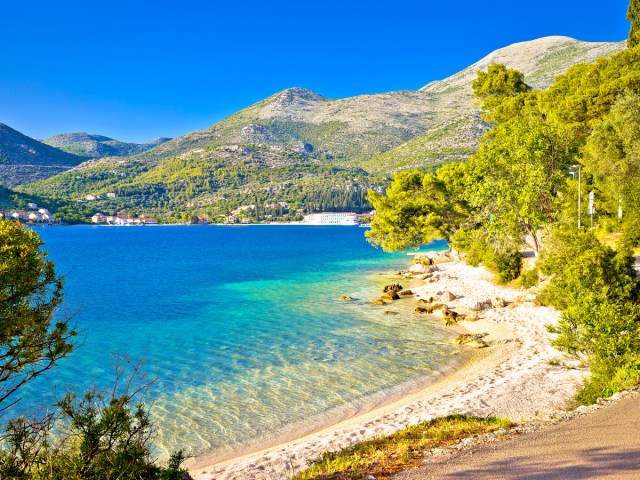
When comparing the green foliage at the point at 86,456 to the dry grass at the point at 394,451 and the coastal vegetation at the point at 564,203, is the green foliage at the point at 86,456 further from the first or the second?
the coastal vegetation at the point at 564,203

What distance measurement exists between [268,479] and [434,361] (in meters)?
11.0

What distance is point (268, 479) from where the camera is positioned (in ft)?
32.4

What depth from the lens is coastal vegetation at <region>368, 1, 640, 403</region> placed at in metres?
13.4

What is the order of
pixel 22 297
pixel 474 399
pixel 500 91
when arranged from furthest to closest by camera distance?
pixel 500 91
pixel 474 399
pixel 22 297

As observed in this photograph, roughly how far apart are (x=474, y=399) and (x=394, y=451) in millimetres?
6342

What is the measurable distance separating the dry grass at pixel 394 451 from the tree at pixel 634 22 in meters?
45.4

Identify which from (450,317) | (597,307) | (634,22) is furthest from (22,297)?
(634,22)

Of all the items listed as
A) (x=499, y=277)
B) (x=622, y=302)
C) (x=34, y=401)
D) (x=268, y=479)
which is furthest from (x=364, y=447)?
(x=499, y=277)

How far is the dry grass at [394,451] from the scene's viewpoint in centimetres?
760

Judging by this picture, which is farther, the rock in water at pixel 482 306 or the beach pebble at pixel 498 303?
the beach pebble at pixel 498 303

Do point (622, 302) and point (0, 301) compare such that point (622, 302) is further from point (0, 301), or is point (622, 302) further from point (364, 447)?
point (0, 301)

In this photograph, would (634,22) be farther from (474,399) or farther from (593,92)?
(474,399)

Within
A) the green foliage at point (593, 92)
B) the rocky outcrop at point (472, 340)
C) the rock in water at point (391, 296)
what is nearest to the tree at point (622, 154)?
the green foliage at point (593, 92)

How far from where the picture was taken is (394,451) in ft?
28.0
